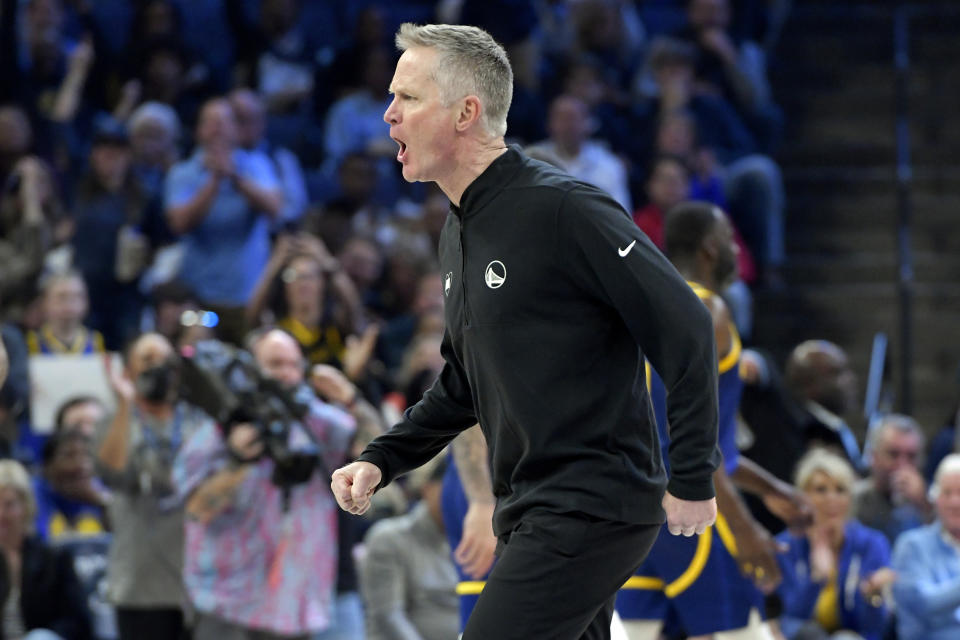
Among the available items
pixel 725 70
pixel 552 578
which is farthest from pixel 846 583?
pixel 725 70

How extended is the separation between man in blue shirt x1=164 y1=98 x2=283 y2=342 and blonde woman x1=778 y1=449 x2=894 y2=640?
3.55 m

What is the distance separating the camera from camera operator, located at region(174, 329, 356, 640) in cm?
640

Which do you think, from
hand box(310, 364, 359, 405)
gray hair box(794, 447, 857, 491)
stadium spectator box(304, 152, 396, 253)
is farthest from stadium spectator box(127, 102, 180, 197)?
gray hair box(794, 447, 857, 491)

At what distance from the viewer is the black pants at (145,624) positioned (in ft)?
21.7

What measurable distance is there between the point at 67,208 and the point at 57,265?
1.04m

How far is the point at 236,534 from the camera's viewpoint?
6.48 meters

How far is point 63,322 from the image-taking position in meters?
8.61

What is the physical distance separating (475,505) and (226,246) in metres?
5.16

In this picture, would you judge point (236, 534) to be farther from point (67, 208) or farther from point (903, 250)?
point (903, 250)


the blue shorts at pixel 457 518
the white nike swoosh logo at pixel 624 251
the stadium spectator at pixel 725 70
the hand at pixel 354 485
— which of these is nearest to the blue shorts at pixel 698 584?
the blue shorts at pixel 457 518

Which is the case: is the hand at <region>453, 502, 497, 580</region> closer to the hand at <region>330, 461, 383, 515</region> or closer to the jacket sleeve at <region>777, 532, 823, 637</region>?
the hand at <region>330, 461, 383, 515</region>

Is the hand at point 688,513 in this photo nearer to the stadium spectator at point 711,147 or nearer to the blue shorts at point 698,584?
the blue shorts at point 698,584

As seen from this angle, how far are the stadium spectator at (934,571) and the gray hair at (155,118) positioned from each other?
5287 millimetres

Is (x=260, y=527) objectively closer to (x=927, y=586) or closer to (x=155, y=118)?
(x=927, y=586)
